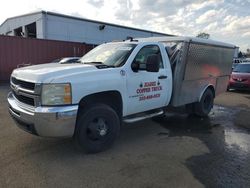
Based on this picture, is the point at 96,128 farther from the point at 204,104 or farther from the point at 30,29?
the point at 30,29

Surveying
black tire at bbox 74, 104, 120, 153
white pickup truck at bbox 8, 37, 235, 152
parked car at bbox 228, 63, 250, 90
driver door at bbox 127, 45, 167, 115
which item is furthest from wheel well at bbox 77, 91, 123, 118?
parked car at bbox 228, 63, 250, 90

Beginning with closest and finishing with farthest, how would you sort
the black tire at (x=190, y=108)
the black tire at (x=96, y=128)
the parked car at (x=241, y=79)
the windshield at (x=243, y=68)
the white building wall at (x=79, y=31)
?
1. the black tire at (x=96, y=128)
2. the black tire at (x=190, y=108)
3. the parked car at (x=241, y=79)
4. the windshield at (x=243, y=68)
5. the white building wall at (x=79, y=31)

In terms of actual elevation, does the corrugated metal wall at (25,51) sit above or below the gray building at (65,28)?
below

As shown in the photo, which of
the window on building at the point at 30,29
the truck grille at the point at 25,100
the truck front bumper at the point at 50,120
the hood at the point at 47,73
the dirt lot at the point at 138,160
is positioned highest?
the window on building at the point at 30,29

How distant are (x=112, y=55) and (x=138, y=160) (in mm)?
2101

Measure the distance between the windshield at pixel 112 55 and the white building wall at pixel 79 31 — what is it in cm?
1644

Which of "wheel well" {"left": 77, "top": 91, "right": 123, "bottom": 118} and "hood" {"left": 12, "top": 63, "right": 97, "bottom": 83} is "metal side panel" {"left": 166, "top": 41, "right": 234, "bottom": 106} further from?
"hood" {"left": 12, "top": 63, "right": 97, "bottom": 83}

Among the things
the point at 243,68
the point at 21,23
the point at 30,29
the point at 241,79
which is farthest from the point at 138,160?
the point at 30,29

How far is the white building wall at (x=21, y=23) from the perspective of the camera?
20.8 m

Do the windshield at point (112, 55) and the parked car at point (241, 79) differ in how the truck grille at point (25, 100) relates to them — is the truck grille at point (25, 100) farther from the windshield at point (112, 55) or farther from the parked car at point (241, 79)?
the parked car at point (241, 79)

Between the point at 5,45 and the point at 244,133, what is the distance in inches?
562

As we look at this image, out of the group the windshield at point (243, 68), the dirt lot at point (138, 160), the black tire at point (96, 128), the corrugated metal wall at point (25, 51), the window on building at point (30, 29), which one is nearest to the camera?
the dirt lot at point (138, 160)

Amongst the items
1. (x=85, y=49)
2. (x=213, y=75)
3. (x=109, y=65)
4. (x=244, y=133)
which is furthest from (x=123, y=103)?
(x=85, y=49)

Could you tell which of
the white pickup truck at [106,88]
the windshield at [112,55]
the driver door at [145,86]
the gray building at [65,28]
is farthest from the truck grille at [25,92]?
the gray building at [65,28]
